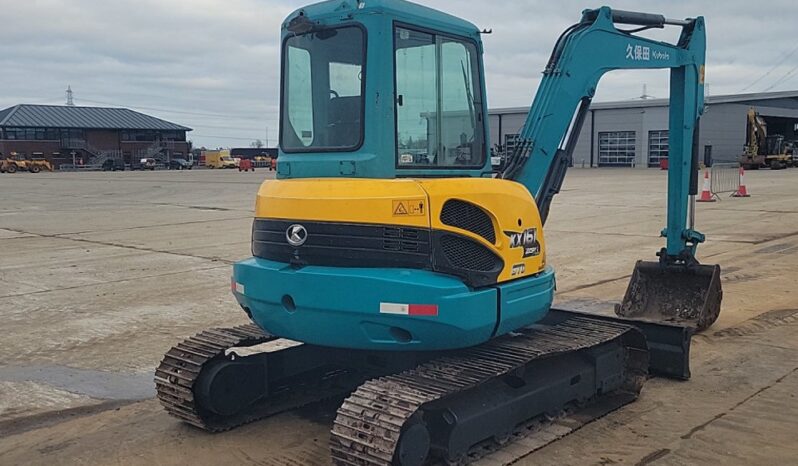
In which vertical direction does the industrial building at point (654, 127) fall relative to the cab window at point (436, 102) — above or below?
above

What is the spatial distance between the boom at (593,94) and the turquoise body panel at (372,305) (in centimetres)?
146

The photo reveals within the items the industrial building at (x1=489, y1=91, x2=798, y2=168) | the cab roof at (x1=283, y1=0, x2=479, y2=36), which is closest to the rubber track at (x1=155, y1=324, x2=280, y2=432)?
the cab roof at (x1=283, y1=0, x2=479, y2=36)

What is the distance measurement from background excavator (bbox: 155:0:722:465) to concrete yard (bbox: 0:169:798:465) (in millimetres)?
331

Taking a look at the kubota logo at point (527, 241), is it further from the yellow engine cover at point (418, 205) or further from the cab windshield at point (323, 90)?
the cab windshield at point (323, 90)

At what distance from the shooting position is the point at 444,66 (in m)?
5.14

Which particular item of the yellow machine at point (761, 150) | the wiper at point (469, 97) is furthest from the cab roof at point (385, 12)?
the yellow machine at point (761, 150)

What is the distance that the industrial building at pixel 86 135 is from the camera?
3137 inches

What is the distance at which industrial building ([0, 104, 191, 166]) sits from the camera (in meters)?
79.7

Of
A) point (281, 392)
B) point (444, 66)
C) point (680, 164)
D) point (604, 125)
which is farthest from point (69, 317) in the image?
point (604, 125)

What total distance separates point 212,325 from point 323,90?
4.18 m

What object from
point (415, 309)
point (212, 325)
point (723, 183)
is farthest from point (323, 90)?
point (723, 183)

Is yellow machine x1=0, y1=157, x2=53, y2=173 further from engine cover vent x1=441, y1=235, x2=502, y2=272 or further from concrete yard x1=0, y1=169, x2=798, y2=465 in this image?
engine cover vent x1=441, y1=235, x2=502, y2=272

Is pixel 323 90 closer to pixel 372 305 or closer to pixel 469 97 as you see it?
pixel 469 97

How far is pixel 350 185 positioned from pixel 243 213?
17953 millimetres
